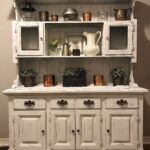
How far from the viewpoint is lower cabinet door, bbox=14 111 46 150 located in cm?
285

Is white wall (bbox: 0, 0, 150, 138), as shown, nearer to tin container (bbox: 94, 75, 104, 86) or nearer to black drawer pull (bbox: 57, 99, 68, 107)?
tin container (bbox: 94, 75, 104, 86)

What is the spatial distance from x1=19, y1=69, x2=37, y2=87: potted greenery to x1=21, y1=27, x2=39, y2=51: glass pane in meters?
0.27

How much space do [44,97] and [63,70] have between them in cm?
58

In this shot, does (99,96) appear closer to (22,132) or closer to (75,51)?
(75,51)

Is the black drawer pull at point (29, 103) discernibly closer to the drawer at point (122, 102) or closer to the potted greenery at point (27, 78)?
the potted greenery at point (27, 78)

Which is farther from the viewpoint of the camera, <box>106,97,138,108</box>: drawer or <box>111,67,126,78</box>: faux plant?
<box>111,67,126,78</box>: faux plant

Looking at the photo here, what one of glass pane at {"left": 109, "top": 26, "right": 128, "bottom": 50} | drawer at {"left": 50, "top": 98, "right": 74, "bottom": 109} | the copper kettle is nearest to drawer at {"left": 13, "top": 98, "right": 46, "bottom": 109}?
drawer at {"left": 50, "top": 98, "right": 74, "bottom": 109}

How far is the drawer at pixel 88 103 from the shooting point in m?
2.83

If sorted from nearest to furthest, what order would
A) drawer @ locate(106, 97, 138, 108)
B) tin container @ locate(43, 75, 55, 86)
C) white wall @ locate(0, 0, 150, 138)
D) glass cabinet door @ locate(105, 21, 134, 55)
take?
drawer @ locate(106, 97, 138, 108) → glass cabinet door @ locate(105, 21, 134, 55) → tin container @ locate(43, 75, 55, 86) → white wall @ locate(0, 0, 150, 138)

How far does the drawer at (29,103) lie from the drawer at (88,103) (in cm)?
36

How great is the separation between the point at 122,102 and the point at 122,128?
0.89 ft

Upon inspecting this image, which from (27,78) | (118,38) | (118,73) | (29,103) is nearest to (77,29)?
(118,38)

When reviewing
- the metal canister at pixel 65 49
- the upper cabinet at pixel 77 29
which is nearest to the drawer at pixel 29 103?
the upper cabinet at pixel 77 29

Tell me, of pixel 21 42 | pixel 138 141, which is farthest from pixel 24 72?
pixel 138 141
